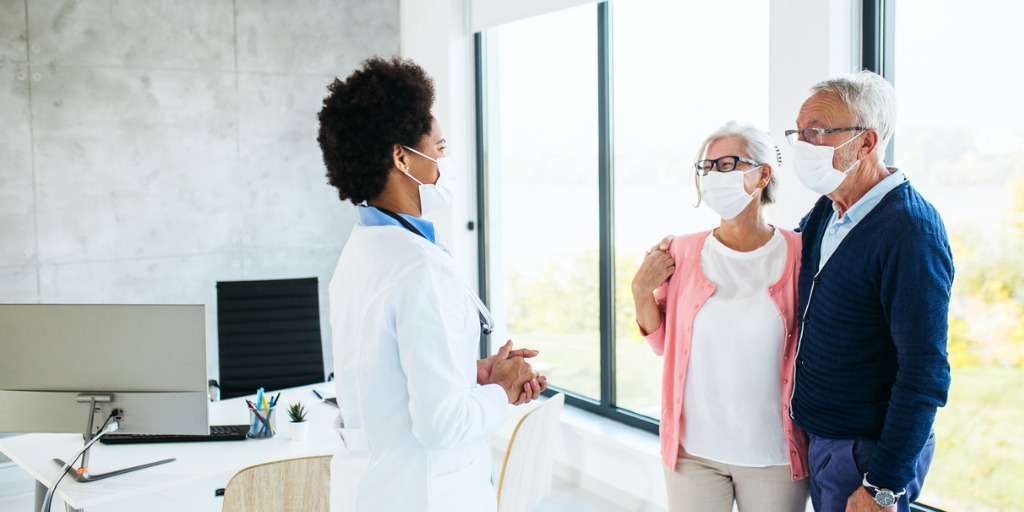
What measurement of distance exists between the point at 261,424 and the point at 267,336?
124 cm

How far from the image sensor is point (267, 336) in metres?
4.00

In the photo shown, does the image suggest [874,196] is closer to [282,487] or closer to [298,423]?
[282,487]

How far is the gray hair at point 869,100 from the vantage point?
185cm

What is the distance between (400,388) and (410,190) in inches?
16.1

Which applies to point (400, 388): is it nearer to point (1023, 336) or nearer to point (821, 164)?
point (821, 164)

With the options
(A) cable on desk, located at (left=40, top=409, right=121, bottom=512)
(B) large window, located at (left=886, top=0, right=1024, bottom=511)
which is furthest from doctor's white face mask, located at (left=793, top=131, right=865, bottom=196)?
(A) cable on desk, located at (left=40, top=409, right=121, bottom=512)

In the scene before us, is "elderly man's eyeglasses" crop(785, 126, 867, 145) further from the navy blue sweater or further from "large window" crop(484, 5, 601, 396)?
"large window" crop(484, 5, 601, 396)

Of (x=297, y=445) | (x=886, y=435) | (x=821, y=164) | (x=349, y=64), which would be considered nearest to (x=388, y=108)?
(x=821, y=164)

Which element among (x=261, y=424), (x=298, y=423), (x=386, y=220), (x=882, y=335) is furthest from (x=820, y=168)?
(x=261, y=424)

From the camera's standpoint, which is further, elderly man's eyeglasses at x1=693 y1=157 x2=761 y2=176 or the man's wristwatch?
elderly man's eyeglasses at x1=693 y1=157 x2=761 y2=176

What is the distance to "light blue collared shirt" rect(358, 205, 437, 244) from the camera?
164 cm

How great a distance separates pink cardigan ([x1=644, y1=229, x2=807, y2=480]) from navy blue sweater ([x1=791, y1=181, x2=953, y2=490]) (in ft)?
0.25

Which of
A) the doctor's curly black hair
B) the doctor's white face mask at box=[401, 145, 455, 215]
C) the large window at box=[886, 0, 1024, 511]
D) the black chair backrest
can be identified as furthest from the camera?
the black chair backrest

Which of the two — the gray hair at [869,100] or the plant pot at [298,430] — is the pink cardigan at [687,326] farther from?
the plant pot at [298,430]
